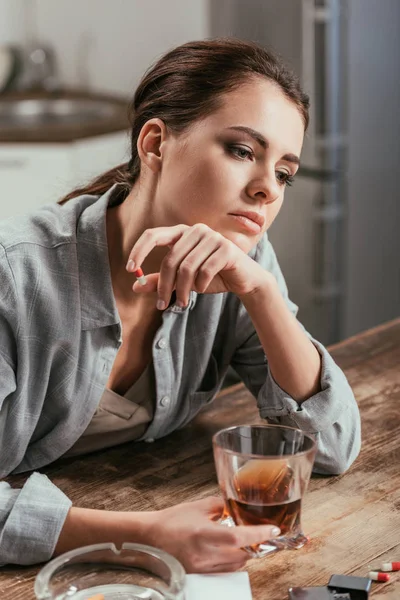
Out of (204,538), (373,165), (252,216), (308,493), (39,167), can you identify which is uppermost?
(252,216)

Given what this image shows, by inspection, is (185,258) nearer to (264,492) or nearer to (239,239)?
(239,239)

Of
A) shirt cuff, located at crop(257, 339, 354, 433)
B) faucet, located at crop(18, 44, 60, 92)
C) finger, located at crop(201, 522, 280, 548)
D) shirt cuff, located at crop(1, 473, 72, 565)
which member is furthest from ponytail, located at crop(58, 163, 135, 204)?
faucet, located at crop(18, 44, 60, 92)

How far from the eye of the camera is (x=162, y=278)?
1236mm

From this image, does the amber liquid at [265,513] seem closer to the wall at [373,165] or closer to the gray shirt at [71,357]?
the gray shirt at [71,357]

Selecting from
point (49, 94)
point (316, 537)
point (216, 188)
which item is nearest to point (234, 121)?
point (216, 188)

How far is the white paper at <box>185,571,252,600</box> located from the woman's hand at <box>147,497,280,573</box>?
0.01 m

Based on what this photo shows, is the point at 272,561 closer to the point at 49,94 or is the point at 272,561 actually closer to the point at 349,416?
the point at 349,416

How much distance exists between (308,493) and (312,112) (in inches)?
88.9

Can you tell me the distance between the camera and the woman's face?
131cm

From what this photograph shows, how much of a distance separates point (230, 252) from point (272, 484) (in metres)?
0.36

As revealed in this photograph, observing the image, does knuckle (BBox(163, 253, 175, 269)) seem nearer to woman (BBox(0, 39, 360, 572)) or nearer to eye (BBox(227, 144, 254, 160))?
woman (BBox(0, 39, 360, 572))

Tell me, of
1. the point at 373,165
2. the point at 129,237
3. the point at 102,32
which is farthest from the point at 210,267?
the point at 102,32

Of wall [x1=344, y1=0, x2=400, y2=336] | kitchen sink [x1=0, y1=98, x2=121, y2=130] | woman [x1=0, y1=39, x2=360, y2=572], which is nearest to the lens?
woman [x1=0, y1=39, x2=360, y2=572]

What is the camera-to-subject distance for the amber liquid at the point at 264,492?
1021 millimetres
